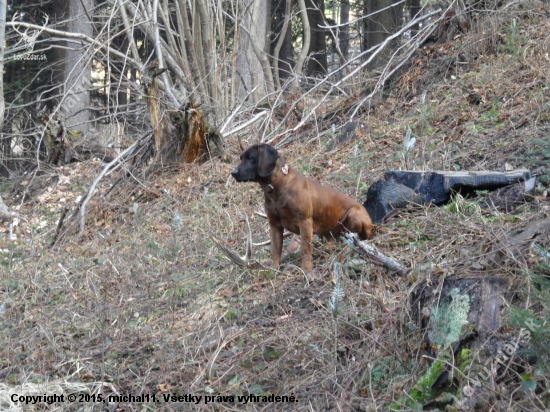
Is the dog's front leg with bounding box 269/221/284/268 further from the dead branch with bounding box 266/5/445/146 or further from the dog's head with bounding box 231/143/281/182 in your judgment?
the dead branch with bounding box 266/5/445/146

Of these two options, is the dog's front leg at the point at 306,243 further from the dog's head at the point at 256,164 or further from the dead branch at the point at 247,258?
the dog's head at the point at 256,164

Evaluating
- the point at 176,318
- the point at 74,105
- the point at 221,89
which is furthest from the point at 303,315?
the point at 74,105

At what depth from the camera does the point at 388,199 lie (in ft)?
23.7

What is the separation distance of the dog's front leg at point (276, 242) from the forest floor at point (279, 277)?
181mm

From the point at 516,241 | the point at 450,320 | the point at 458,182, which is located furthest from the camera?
the point at 458,182

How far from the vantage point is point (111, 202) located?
10.7 metres

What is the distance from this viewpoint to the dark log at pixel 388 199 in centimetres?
719

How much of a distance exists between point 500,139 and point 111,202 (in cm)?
608

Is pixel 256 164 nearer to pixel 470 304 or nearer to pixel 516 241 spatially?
pixel 516 241

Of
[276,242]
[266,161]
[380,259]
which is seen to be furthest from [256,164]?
[380,259]

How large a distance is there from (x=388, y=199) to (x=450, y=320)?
136 inches

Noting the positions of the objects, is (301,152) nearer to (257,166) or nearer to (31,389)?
(257,166)

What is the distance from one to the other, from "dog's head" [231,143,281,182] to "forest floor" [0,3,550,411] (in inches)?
38.3

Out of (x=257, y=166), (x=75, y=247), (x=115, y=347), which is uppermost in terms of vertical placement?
(x=257, y=166)
